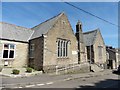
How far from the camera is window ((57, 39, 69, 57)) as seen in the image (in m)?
21.9

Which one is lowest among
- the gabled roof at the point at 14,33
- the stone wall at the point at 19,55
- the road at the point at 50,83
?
the road at the point at 50,83

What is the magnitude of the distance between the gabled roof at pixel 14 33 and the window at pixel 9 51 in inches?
46.3

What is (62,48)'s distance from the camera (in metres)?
22.3

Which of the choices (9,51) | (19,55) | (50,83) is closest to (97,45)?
(19,55)

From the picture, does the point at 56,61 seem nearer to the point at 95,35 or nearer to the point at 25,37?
the point at 25,37

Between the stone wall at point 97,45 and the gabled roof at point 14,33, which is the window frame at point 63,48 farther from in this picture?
the stone wall at point 97,45

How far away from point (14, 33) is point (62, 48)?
26.8 feet

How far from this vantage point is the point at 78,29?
27.8 m

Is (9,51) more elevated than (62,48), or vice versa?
(62,48)

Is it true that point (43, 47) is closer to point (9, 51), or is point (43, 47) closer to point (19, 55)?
point (19, 55)

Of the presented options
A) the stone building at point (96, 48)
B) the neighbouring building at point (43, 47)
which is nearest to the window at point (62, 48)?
the neighbouring building at point (43, 47)

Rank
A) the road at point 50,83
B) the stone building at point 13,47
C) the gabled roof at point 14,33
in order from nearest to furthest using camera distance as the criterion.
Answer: the road at point 50,83
the stone building at point 13,47
the gabled roof at point 14,33

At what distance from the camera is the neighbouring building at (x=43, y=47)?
19359mm

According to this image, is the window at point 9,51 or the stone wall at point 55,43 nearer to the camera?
the window at point 9,51
